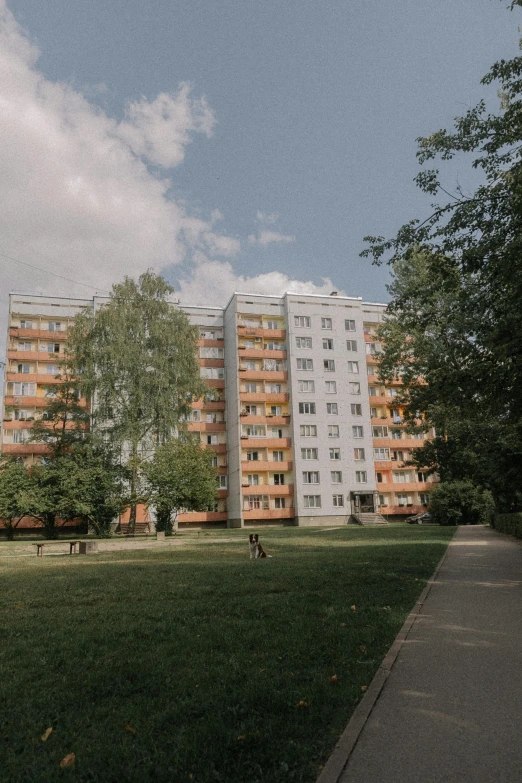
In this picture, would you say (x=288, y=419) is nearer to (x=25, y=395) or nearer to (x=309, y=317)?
(x=309, y=317)

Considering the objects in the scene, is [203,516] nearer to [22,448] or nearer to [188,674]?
[22,448]

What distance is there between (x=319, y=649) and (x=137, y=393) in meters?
34.9

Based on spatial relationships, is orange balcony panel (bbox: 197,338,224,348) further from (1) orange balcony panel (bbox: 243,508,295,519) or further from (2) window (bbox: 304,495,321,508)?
(2) window (bbox: 304,495,321,508)

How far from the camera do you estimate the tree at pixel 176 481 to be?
127 feet

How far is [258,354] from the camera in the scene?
6538cm

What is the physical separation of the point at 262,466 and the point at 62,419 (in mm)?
22979

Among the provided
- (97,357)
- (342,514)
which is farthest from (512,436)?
(342,514)

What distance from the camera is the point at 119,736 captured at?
402 centimetres

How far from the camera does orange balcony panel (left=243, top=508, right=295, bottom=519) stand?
199 feet

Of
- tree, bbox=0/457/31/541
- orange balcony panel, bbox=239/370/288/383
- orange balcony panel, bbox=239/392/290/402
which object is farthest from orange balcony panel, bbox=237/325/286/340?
tree, bbox=0/457/31/541

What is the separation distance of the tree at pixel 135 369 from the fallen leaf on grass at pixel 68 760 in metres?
36.4

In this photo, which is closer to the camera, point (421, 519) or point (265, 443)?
point (421, 519)

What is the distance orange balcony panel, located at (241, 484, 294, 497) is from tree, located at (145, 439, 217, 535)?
19562mm

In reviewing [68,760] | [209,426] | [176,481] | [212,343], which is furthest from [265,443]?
[68,760]
